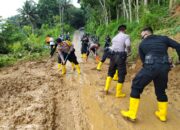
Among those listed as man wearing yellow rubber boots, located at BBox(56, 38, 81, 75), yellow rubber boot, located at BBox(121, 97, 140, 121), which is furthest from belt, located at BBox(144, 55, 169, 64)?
man wearing yellow rubber boots, located at BBox(56, 38, 81, 75)

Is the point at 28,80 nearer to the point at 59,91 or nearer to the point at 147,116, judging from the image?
the point at 59,91

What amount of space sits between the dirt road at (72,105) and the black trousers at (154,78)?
642 mm

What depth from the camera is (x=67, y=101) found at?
26.0 feet

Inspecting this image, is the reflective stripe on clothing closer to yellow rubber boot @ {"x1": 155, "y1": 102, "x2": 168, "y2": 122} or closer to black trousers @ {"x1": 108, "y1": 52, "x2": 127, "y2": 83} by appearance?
black trousers @ {"x1": 108, "y1": 52, "x2": 127, "y2": 83}

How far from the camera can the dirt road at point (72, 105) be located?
243 inches

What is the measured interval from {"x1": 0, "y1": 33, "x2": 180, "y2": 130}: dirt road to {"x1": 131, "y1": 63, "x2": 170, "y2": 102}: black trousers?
2.10 feet

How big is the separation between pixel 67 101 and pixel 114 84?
2.38 metres

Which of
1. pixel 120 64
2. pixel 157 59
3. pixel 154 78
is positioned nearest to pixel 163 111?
pixel 154 78

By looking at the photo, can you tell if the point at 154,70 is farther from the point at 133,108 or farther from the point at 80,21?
the point at 80,21

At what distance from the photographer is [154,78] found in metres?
6.21

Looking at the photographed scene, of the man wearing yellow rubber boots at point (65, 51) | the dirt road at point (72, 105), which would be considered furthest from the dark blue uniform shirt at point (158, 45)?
the man wearing yellow rubber boots at point (65, 51)

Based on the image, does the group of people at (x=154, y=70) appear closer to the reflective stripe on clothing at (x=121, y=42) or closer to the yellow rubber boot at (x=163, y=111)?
→ the yellow rubber boot at (x=163, y=111)

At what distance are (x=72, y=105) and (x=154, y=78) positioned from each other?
236 cm

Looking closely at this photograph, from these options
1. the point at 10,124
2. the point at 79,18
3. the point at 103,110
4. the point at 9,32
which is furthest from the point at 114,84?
the point at 79,18
